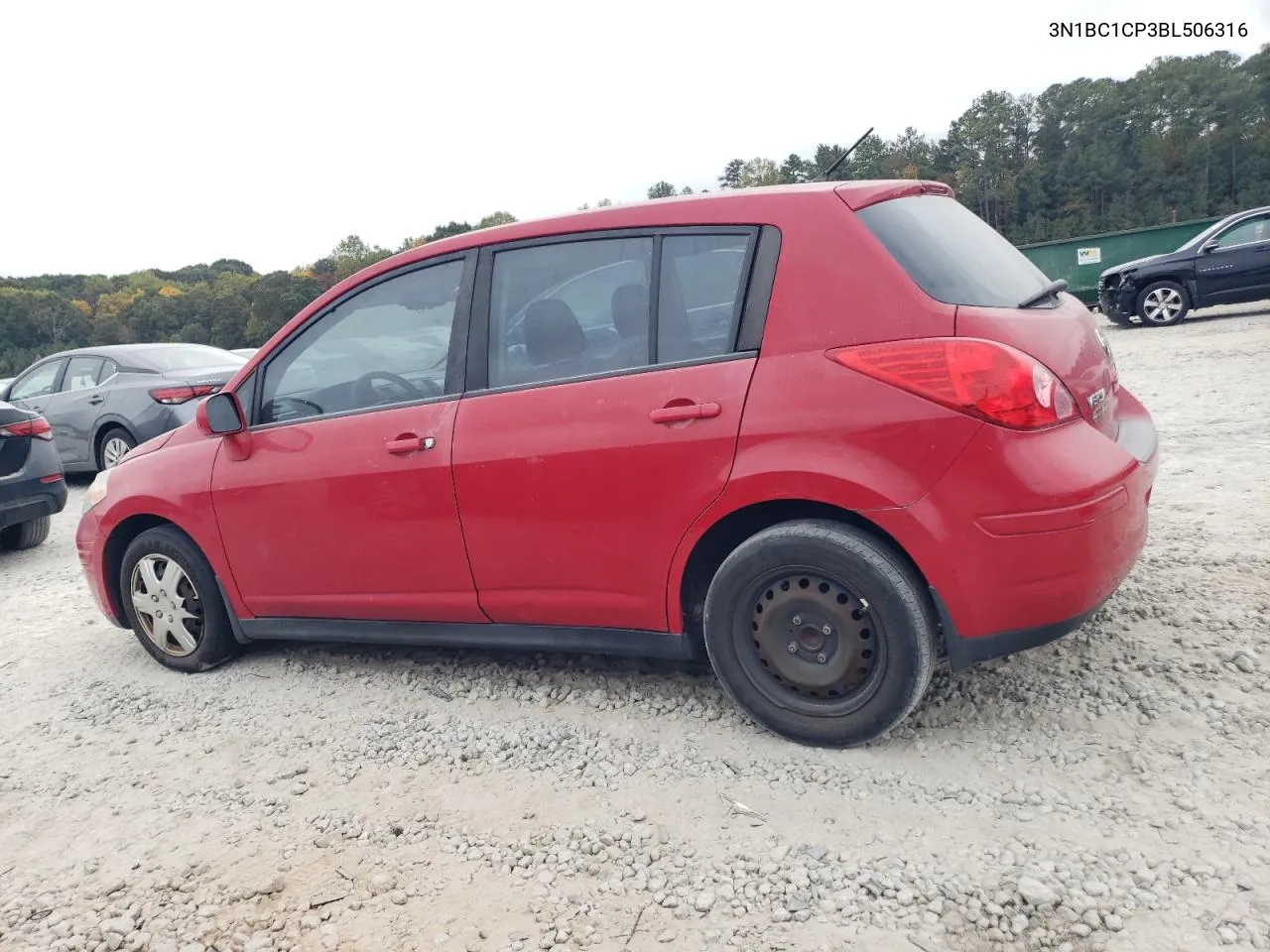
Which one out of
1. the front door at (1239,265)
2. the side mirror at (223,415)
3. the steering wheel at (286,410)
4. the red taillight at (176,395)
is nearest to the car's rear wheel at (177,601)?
the side mirror at (223,415)

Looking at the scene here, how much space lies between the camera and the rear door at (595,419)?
2.99 metres

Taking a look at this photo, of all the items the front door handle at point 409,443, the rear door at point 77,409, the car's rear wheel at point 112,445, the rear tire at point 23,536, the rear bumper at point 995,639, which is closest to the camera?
the rear bumper at point 995,639

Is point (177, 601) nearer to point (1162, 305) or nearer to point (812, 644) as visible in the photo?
point (812, 644)

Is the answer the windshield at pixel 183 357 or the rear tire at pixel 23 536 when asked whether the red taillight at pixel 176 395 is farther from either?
the rear tire at pixel 23 536

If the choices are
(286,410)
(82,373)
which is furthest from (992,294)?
(82,373)

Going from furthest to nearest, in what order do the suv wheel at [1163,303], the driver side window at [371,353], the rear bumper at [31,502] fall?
the suv wheel at [1163,303] → the rear bumper at [31,502] → the driver side window at [371,353]

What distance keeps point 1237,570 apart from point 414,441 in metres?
3.34

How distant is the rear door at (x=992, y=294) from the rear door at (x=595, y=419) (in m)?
0.49

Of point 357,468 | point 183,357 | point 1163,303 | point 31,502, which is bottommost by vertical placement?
point 31,502

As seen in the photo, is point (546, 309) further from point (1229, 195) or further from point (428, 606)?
point (1229, 195)

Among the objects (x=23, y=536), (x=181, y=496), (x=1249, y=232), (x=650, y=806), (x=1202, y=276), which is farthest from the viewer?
(x=1202, y=276)

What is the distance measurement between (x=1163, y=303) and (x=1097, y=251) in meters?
8.84

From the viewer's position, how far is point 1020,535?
2.62 meters

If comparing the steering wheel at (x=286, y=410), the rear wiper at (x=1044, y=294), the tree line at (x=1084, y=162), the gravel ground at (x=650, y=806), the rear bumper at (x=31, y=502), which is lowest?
the gravel ground at (x=650, y=806)
